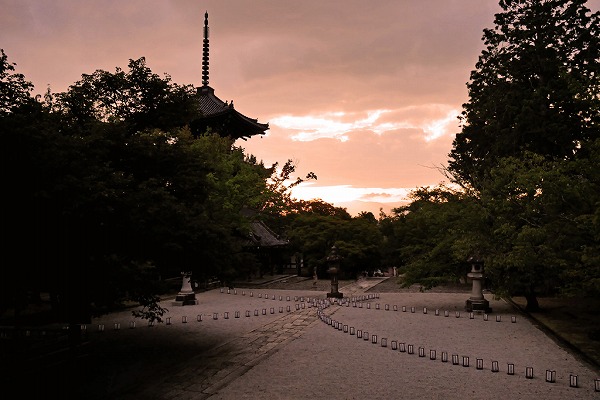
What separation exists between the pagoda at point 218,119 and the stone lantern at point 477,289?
19.1 meters

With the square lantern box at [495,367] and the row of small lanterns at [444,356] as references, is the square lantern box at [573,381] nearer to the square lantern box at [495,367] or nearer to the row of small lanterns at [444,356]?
the row of small lanterns at [444,356]

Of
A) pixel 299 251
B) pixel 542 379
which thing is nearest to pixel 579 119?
pixel 542 379

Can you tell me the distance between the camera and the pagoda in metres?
33.4

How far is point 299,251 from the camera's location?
3644 centimetres

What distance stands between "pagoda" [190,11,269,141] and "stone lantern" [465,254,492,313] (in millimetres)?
19146

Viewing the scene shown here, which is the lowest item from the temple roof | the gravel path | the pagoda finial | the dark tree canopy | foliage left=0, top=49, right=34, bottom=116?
the gravel path

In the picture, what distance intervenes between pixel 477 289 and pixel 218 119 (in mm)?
22712

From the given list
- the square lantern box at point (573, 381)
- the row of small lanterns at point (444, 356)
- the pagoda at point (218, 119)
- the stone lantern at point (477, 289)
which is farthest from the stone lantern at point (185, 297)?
the square lantern box at point (573, 381)

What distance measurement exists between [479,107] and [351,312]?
1239 cm

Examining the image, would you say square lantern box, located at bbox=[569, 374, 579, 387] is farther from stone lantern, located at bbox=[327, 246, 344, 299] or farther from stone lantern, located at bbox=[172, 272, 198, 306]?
stone lantern, located at bbox=[172, 272, 198, 306]

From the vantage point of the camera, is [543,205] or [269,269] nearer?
[543,205]

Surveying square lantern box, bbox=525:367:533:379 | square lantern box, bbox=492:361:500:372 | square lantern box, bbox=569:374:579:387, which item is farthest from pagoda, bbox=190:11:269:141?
square lantern box, bbox=569:374:579:387

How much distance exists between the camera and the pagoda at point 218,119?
1315 inches

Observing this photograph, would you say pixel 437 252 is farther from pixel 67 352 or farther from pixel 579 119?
pixel 67 352
